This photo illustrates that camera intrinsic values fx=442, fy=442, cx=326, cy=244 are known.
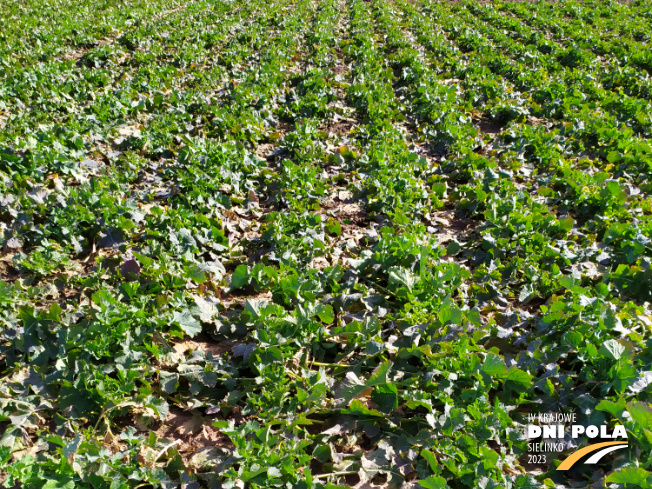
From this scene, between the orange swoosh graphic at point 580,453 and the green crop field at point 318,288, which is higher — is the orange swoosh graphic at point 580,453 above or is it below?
below

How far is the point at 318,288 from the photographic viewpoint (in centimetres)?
373

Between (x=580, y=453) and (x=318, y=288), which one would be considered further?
(x=318, y=288)

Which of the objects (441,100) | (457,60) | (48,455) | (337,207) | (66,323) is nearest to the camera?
(48,455)

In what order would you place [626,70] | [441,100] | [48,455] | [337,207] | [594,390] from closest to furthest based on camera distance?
[48,455] < [594,390] < [337,207] < [441,100] < [626,70]

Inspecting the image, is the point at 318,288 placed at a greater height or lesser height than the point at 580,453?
greater

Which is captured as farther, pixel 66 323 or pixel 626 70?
pixel 626 70

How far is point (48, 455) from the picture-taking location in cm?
259

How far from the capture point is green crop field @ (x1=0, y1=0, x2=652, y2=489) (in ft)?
8.82

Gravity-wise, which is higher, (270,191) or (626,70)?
(626,70)

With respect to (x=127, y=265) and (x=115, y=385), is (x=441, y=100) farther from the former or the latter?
(x=115, y=385)

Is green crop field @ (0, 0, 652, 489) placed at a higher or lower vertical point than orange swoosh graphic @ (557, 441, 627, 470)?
higher

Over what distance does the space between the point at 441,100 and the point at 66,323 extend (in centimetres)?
727

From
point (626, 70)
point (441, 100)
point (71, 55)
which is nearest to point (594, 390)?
point (441, 100)

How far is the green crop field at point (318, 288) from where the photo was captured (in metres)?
2.69
